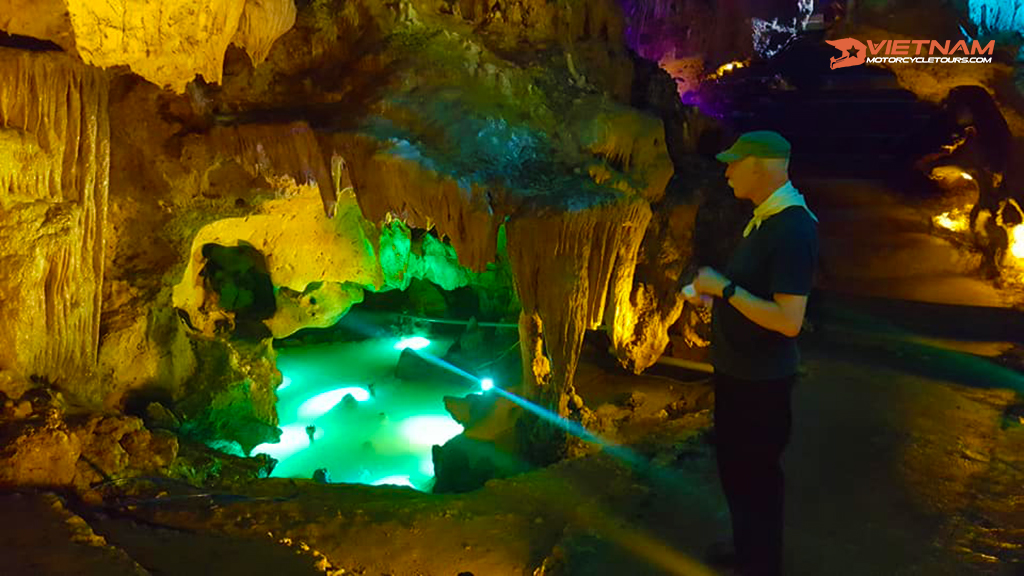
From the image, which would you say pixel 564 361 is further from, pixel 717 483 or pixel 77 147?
pixel 77 147

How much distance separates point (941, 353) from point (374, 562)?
6.59 metres

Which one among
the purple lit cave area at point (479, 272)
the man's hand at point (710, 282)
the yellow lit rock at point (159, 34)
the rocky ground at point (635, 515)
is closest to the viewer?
the man's hand at point (710, 282)

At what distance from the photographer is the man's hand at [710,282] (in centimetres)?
254

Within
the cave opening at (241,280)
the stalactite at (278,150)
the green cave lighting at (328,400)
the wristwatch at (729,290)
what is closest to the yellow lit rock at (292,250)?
the cave opening at (241,280)

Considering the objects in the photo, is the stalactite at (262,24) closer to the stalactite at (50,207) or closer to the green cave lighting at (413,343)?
the stalactite at (50,207)

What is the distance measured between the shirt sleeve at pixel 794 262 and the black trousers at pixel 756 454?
15.1 inches

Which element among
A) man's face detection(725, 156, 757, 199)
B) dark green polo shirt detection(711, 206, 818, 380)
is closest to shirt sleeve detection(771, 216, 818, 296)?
dark green polo shirt detection(711, 206, 818, 380)

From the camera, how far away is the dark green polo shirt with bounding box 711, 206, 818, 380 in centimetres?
242

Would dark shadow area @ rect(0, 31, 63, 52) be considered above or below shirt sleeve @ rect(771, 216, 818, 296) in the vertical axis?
above

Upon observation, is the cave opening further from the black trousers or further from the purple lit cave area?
the black trousers

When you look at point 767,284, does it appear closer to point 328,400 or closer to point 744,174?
point 744,174

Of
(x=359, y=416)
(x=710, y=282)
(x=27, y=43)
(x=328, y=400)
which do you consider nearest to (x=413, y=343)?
(x=328, y=400)

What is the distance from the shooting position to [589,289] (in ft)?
18.0

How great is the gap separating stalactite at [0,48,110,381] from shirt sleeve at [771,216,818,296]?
4.74 m
